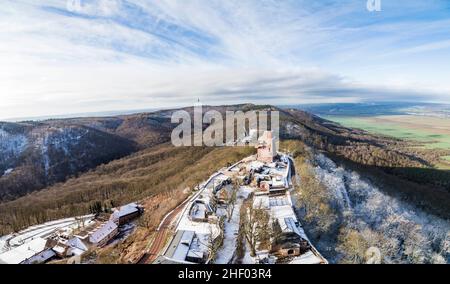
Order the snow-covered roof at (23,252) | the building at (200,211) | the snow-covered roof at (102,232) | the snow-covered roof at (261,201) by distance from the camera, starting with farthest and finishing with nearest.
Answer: the snow-covered roof at (23,252) < the snow-covered roof at (261,201) < the snow-covered roof at (102,232) < the building at (200,211)

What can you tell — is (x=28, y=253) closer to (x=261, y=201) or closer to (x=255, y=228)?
(x=261, y=201)

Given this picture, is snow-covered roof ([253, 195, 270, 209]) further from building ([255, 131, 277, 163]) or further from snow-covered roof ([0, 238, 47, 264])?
snow-covered roof ([0, 238, 47, 264])

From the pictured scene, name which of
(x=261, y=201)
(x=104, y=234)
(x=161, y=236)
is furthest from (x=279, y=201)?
(x=104, y=234)

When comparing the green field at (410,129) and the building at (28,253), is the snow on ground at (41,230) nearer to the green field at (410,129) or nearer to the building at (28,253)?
the building at (28,253)

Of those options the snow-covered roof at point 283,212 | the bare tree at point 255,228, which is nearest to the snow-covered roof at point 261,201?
the snow-covered roof at point 283,212

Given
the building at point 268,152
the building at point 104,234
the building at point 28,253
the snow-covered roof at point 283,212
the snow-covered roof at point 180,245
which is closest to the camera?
the snow-covered roof at point 180,245
